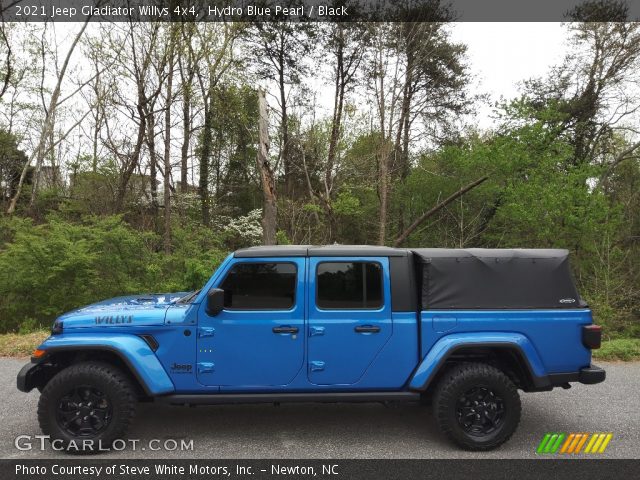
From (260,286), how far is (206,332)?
61cm

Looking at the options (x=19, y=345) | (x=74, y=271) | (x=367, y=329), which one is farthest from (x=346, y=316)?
(x=74, y=271)

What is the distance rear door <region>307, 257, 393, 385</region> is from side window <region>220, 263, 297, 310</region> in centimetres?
20

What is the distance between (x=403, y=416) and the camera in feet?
15.2

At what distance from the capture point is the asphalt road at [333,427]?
376cm

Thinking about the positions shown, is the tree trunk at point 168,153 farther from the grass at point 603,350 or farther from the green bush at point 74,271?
the grass at point 603,350

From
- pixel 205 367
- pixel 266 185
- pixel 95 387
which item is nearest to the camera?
pixel 95 387

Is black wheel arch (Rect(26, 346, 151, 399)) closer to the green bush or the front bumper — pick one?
the front bumper

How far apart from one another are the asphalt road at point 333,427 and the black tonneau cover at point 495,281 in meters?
1.25

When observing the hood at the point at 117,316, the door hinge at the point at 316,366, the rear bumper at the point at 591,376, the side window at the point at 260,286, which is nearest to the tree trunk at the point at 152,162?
the hood at the point at 117,316

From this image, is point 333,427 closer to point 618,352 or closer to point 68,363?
point 68,363

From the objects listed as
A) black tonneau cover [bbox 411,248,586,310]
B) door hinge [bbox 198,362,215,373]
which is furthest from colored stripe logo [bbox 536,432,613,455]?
door hinge [bbox 198,362,215,373]

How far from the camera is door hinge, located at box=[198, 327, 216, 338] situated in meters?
3.85

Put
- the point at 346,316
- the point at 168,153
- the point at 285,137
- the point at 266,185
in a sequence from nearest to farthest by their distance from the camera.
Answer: the point at 346,316, the point at 266,185, the point at 168,153, the point at 285,137

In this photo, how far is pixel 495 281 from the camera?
Result: 4074 mm
